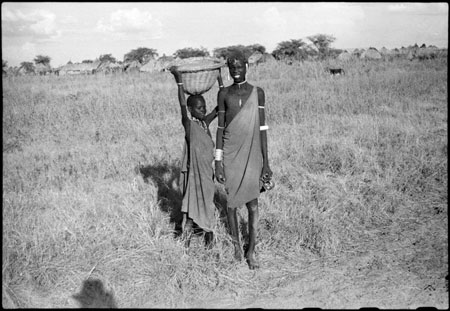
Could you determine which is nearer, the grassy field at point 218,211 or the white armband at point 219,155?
the grassy field at point 218,211

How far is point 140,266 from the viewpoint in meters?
3.19

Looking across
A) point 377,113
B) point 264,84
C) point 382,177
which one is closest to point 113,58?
point 264,84

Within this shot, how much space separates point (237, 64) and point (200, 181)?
960 mm

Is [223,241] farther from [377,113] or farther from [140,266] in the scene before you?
[377,113]

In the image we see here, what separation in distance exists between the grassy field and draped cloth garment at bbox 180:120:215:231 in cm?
27

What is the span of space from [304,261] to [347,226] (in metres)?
0.71

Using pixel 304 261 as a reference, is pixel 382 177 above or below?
below

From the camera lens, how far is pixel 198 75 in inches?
128

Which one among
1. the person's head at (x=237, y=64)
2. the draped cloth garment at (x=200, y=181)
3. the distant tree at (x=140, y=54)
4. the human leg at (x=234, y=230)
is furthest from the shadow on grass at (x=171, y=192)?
the distant tree at (x=140, y=54)

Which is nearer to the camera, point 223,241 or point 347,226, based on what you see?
point 223,241

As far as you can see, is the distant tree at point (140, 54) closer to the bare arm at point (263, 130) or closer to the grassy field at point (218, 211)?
the grassy field at point (218, 211)

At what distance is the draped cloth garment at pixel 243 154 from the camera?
3.09 m

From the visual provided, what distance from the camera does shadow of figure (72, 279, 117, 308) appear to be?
2883 mm

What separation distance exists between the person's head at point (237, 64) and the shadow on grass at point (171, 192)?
134cm
